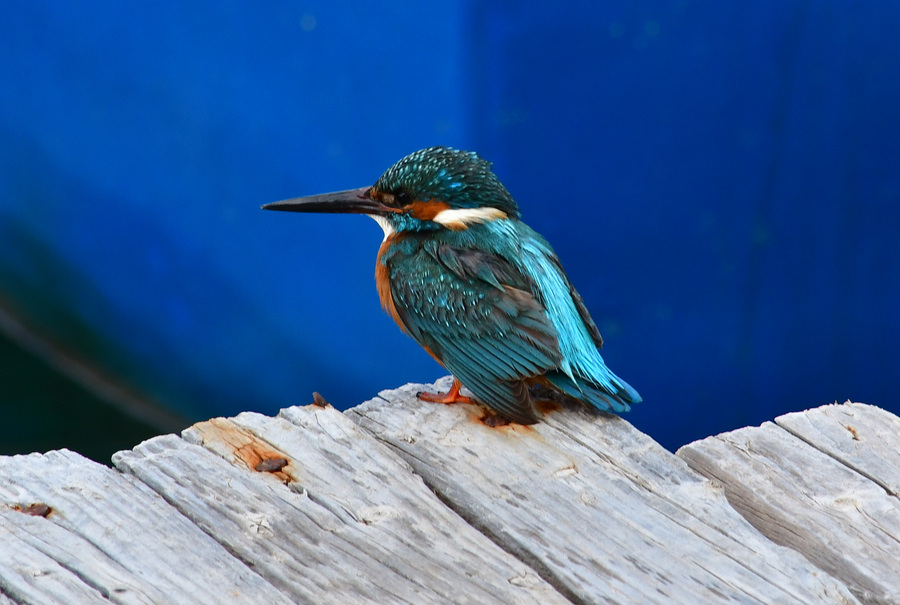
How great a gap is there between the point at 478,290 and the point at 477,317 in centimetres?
7

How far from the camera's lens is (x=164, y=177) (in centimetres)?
360

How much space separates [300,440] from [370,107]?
1.75 meters

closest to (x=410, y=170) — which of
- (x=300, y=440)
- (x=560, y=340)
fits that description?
(x=560, y=340)

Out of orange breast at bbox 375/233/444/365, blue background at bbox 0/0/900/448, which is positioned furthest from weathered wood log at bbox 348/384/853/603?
blue background at bbox 0/0/900/448

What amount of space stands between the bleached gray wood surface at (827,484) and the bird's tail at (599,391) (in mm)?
204

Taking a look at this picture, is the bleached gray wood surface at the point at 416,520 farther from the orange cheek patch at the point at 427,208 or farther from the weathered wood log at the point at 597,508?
the orange cheek patch at the point at 427,208

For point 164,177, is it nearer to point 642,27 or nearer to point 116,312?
point 116,312

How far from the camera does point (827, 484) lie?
1716 mm

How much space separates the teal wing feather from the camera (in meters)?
2.04

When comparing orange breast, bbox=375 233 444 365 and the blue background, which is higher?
the blue background

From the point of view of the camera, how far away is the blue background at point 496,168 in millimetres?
3156

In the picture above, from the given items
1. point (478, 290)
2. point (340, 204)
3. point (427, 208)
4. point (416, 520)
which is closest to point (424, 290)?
point (478, 290)

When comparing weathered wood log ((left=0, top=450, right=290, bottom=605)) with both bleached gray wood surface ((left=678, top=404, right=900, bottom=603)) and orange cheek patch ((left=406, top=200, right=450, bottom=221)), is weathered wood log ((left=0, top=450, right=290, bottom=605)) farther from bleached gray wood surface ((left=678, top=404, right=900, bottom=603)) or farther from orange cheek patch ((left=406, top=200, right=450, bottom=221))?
orange cheek patch ((left=406, top=200, right=450, bottom=221))

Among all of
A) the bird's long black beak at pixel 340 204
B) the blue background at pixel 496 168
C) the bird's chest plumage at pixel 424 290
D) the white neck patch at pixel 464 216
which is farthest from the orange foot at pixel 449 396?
the blue background at pixel 496 168
